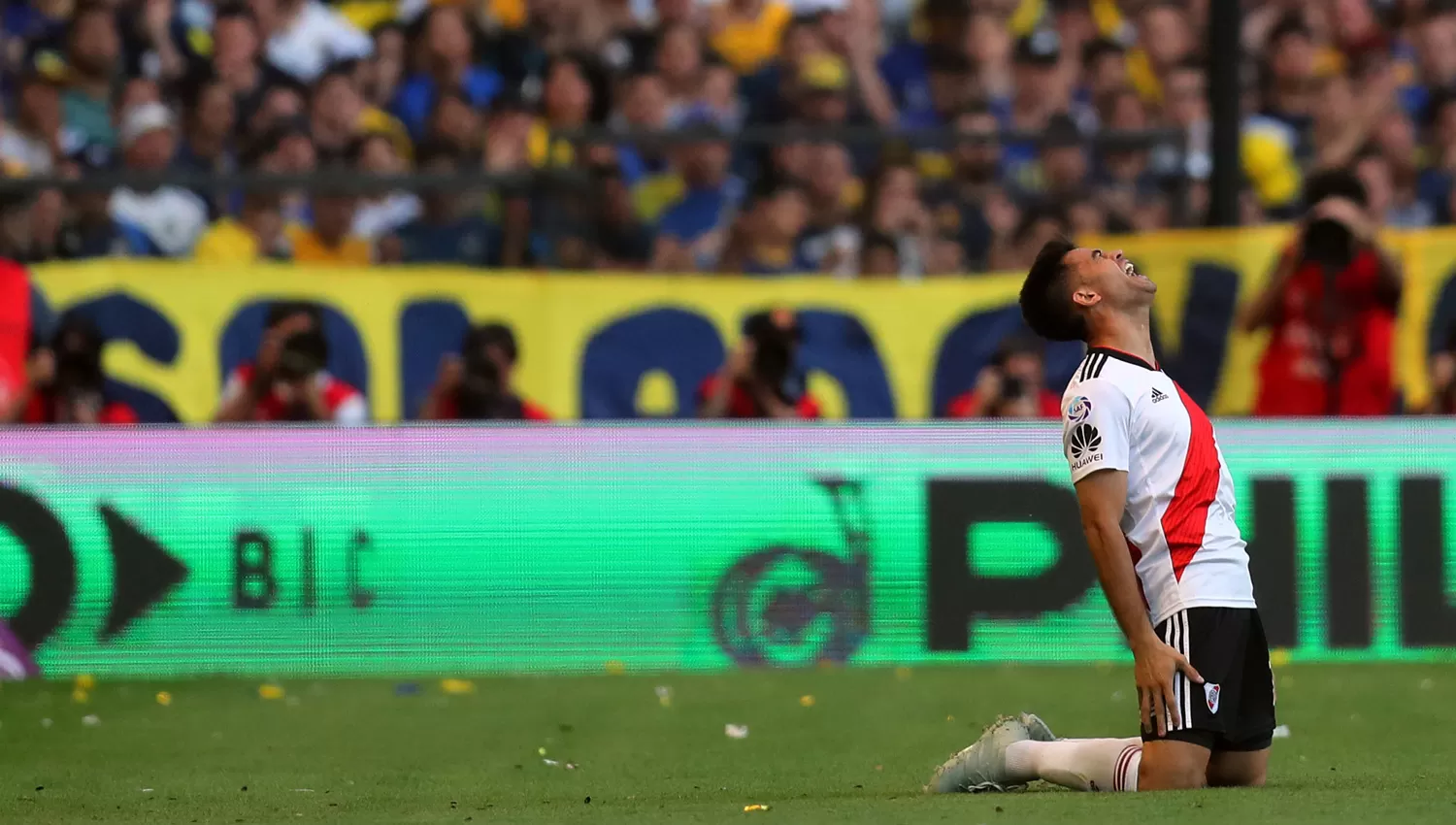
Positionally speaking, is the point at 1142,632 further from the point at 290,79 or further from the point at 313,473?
the point at 290,79

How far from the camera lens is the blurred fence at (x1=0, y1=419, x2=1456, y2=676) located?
32.7ft

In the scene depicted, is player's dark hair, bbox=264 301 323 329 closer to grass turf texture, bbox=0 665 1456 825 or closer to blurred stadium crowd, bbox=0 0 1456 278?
blurred stadium crowd, bbox=0 0 1456 278

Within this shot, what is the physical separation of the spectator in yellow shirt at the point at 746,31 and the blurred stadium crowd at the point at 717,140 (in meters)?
0.02

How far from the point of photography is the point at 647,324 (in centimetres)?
1145

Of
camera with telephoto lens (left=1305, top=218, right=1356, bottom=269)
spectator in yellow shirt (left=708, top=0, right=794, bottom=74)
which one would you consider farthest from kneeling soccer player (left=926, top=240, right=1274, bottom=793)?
spectator in yellow shirt (left=708, top=0, right=794, bottom=74)

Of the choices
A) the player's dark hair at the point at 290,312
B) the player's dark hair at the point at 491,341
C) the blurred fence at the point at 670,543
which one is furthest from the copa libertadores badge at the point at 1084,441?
the player's dark hair at the point at 290,312

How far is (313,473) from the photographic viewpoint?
33.0 ft

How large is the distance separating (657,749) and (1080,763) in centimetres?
211

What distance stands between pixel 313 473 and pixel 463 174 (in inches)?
85.4

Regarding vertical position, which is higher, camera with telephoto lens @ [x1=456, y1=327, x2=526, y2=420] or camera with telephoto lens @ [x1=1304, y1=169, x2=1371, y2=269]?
camera with telephoto lens @ [x1=1304, y1=169, x2=1371, y2=269]

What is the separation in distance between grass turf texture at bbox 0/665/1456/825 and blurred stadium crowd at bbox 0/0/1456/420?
2.07 m

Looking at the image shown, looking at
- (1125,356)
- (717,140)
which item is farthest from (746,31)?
(1125,356)

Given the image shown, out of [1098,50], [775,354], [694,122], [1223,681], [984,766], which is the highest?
[1098,50]

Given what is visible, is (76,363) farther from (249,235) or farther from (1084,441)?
(1084,441)
